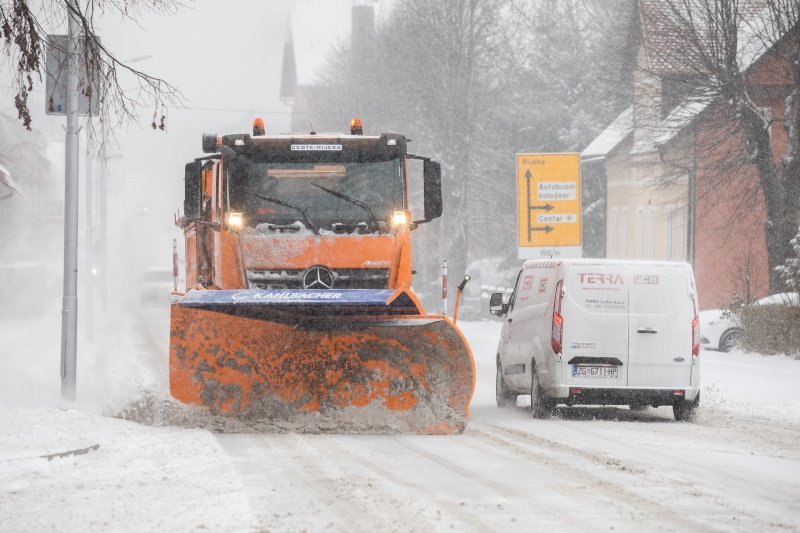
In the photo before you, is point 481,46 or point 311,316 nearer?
point 311,316

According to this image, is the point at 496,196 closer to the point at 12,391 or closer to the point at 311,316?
the point at 12,391

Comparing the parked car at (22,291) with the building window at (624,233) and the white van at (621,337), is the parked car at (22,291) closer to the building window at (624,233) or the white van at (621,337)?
the building window at (624,233)

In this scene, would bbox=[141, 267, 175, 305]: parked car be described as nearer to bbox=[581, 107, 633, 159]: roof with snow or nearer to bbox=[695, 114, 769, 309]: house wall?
bbox=[581, 107, 633, 159]: roof with snow

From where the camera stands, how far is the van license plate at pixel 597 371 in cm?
1385

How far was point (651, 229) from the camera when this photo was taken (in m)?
43.9

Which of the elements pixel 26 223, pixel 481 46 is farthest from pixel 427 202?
pixel 26 223

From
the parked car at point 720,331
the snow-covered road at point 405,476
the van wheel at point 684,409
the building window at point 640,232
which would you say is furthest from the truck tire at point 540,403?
the building window at point 640,232

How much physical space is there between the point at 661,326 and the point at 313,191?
13.3 feet

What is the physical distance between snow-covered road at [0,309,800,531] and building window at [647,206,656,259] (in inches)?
1164

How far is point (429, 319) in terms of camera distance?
38.8 feet

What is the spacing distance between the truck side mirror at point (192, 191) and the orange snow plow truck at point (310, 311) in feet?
0.04

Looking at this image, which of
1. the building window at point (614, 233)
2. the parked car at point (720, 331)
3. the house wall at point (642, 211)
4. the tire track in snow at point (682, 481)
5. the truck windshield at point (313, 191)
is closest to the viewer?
the tire track in snow at point (682, 481)

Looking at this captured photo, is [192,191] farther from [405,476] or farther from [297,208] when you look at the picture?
[405,476]

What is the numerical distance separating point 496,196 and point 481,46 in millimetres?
8626
